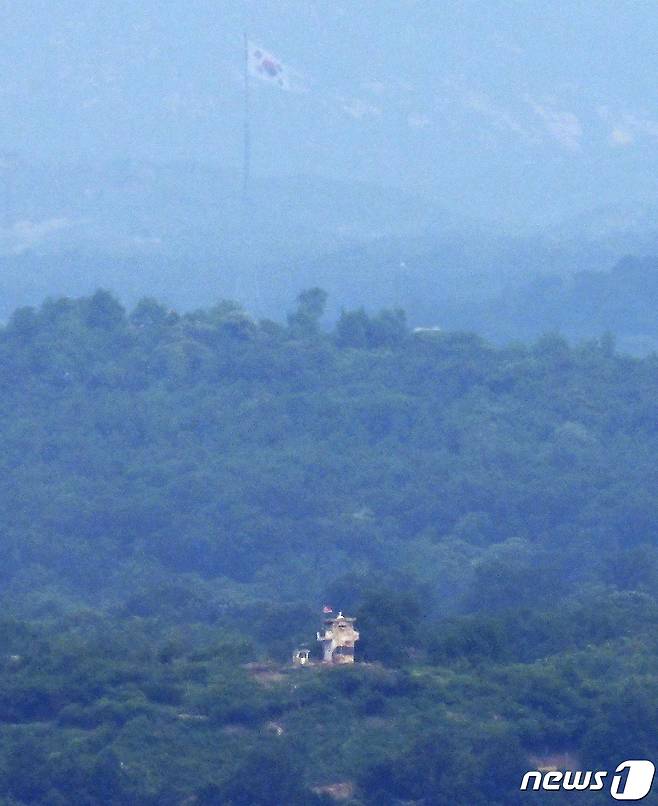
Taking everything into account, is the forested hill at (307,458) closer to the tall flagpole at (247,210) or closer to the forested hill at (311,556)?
the forested hill at (311,556)

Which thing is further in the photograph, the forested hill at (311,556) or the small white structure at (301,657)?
the small white structure at (301,657)

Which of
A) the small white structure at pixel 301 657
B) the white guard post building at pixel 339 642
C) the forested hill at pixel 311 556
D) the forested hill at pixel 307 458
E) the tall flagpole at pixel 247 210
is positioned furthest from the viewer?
the tall flagpole at pixel 247 210

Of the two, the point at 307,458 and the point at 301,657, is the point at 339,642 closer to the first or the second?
the point at 301,657

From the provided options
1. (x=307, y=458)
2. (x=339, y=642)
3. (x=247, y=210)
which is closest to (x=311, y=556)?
(x=307, y=458)
